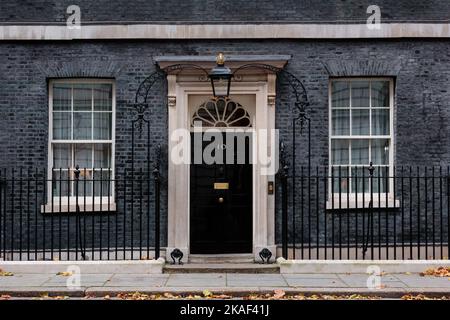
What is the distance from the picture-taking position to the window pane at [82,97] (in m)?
11.4

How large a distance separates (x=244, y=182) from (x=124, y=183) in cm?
225

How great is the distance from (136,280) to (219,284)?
1.35 metres

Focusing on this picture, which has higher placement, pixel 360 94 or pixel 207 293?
pixel 360 94

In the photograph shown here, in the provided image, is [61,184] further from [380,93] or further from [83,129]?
[380,93]

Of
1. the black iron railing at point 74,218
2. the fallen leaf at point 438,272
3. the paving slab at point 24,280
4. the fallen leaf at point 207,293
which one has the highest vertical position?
the black iron railing at point 74,218

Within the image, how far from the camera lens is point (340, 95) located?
11.5 metres

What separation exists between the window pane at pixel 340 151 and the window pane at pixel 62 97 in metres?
5.14

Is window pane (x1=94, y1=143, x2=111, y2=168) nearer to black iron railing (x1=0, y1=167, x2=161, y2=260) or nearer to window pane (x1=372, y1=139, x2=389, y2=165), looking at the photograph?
black iron railing (x1=0, y1=167, x2=161, y2=260)

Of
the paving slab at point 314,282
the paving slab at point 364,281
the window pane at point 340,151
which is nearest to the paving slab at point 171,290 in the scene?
the paving slab at point 314,282

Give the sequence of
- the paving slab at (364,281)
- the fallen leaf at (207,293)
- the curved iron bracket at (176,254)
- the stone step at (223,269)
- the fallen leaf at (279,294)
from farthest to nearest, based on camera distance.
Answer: the curved iron bracket at (176,254)
the stone step at (223,269)
the paving slab at (364,281)
the fallen leaf at (207,293)
the fallen leaf at (279,294)

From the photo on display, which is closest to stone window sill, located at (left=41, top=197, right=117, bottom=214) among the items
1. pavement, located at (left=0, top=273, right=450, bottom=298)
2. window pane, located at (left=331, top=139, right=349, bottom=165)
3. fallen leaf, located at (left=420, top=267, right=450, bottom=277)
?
pavement, located at (left=0, top=273, right=450, bottom=298)

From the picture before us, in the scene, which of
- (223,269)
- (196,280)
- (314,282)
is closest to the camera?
(314,282)

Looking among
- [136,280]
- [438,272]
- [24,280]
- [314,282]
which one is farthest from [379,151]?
[24,280]
